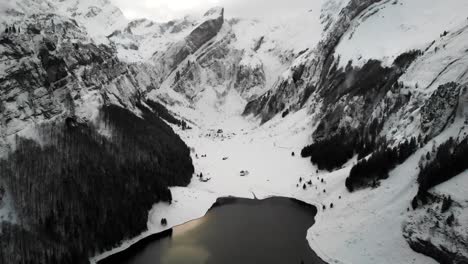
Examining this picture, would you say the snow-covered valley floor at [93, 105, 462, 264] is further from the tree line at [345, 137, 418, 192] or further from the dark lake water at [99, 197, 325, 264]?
the dark lake water at [99, 197, 325, 264]

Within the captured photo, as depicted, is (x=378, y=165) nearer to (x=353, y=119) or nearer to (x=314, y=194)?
(x=314, y=194)

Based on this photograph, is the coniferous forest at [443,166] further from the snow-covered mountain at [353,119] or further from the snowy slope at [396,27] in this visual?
the snowy slope at [396,27]

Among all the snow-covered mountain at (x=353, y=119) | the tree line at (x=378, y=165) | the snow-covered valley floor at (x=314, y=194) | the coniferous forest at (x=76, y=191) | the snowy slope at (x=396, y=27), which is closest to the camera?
the snow-covered mountain at (x=353, y=119)

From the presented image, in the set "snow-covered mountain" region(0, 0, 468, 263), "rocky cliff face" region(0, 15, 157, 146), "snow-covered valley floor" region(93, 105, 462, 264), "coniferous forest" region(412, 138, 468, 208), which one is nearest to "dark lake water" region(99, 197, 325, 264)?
"snow-covered valley floor" region(93, 105, 462, 264)

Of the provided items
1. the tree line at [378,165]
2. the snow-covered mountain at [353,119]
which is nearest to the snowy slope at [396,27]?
the snow-covered mountain at [353,119]

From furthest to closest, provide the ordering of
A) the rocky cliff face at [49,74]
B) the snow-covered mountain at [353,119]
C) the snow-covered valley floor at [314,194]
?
the rocky cliff face at [49,74] < the snow-covered valley floor at [314,194] < the snow-covered mountain at [353,119]

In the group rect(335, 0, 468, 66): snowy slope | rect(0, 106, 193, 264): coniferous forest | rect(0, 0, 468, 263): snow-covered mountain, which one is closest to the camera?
rect(0, 0, 468, 263): snow-covered mountain

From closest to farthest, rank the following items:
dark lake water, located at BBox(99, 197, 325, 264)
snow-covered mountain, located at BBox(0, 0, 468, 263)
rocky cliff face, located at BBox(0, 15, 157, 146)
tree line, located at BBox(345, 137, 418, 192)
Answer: snow-covered mountain, located at BBox(0, 0, 468, 263) < dark lake water, located at BBox(99, 197, 325, 264) < tree line, located at BBox(345, 137, 418, 192) < rocky cliff face, located at BBox(0, 15, 157, 146)
